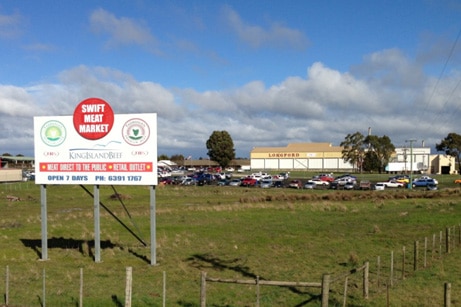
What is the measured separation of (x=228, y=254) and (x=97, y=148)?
7041mm

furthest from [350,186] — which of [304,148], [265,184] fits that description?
[304,148]

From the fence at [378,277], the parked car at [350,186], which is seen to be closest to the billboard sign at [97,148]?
the fence at [378,277]

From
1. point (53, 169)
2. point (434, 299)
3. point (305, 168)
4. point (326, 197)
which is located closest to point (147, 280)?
point (53, 169)

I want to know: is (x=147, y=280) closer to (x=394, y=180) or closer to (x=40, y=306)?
(x=40, y=306)

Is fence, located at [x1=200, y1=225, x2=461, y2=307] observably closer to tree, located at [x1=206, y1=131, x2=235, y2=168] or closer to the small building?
Result: tree, located at [x1=206, y1=131, x2=235, y2=168]

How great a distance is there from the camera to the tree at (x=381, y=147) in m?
129

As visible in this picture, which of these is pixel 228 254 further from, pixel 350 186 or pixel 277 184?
pixel 277 184

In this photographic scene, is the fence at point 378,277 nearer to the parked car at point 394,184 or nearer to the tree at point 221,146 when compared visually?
the parked car at point 394,184

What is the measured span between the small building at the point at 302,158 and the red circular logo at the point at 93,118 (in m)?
140

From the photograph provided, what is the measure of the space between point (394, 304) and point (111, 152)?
1236cm

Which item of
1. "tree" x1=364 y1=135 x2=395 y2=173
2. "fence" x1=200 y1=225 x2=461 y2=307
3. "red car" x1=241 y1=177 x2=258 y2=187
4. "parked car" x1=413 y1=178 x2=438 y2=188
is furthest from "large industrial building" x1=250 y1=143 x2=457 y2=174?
"fence" x1=200 y1=225 x2=461 y2=307

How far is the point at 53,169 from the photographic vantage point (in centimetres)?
2117

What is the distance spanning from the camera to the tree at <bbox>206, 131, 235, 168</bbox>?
510ft

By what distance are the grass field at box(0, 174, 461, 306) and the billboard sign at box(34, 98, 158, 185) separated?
2.87 meters
